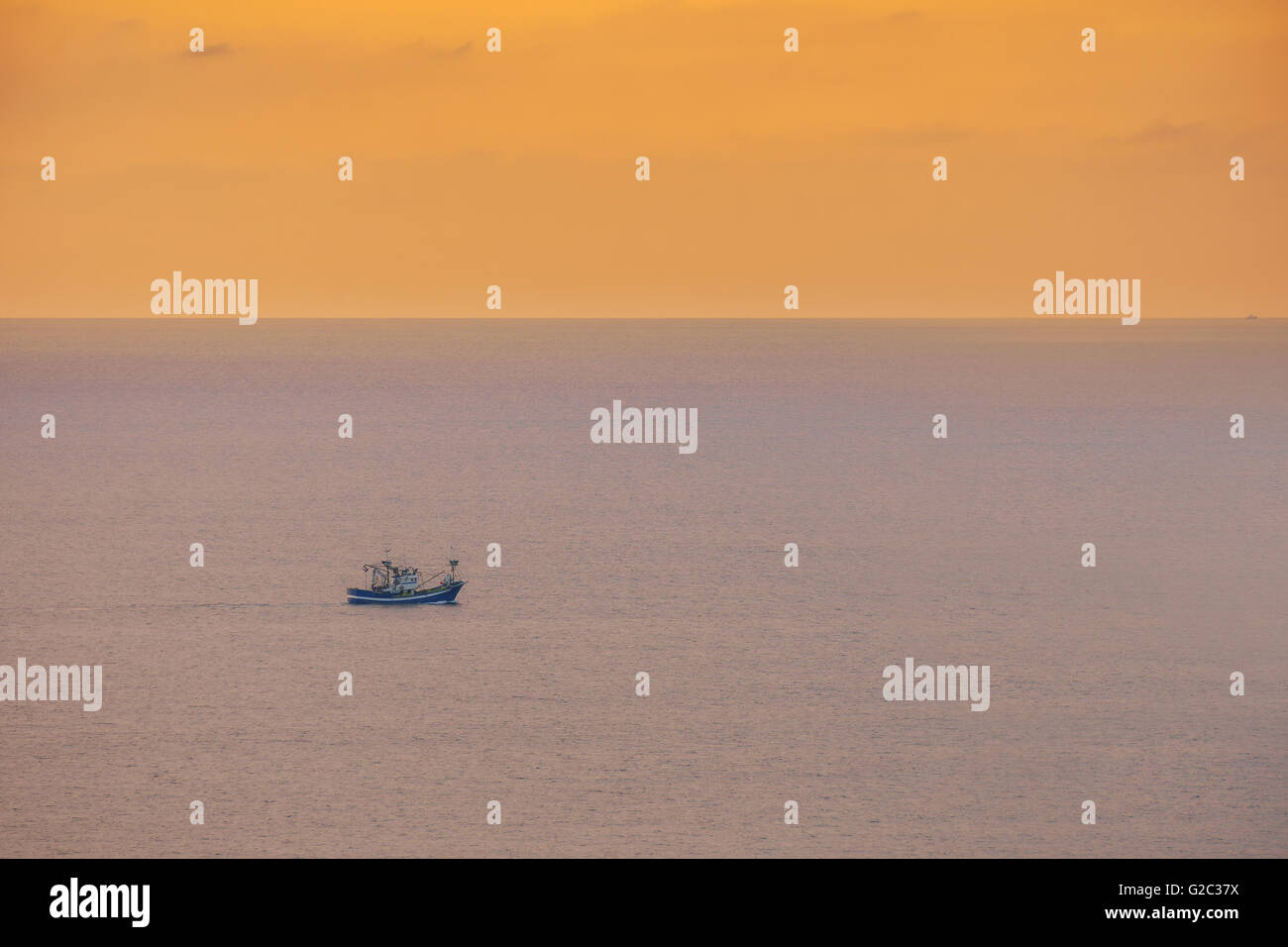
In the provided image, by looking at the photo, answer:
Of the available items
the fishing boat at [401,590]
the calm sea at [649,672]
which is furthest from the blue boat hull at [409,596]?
the calm sea at [649,672]

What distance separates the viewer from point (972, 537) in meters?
122

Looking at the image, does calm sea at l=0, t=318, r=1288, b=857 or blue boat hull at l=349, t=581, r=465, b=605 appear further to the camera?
blue boat hull at l=349, t=581, r=465, b=605

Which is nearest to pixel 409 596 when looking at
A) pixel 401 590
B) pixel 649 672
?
pixel 401 590

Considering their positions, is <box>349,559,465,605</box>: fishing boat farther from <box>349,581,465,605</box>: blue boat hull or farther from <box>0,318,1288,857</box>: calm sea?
<box>0,318,1288,857</box>: calm sea

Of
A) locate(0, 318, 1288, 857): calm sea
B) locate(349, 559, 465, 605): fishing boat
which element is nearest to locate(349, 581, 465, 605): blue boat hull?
locate(349, 559, 465, 605): fishing boat

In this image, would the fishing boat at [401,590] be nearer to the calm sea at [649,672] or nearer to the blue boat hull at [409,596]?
the blue boat hull at [409,596]

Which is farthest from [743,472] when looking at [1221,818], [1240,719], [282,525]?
[1221,818]

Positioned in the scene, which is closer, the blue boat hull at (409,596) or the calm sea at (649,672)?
the calm sea at (649,672)

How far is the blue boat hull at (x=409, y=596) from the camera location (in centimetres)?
9594

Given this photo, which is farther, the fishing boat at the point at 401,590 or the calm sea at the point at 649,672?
the fishing boat at the point at 401,590

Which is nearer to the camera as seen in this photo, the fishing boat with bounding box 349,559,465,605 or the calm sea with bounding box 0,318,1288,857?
the calm sea with bounding box 0,318,1288,857

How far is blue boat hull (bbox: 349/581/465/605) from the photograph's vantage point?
95.9m

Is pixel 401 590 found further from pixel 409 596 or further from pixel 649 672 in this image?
pixel 649 672
